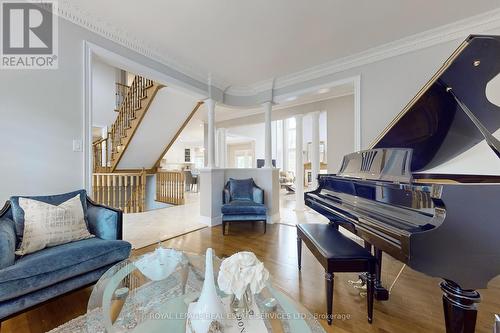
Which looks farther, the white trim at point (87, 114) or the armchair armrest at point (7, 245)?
the white trim at point (87, 114)

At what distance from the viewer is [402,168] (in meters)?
1.50

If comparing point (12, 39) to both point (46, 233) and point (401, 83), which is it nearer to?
point (46, 233)

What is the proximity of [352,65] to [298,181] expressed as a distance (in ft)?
8.97

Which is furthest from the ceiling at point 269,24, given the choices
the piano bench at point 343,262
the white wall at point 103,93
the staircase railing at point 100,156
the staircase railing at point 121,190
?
the white wall at point 103,93

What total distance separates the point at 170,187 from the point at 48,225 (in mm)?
4103

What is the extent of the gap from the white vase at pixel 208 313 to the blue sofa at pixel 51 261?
118 centimetres

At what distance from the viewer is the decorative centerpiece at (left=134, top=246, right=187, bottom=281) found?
1.29 m

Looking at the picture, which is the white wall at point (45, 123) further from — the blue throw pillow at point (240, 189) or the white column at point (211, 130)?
the blue throw pillow at point (240, 189)

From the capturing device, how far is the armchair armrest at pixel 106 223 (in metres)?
1.84

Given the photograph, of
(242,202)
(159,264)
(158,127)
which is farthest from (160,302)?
(158,127)

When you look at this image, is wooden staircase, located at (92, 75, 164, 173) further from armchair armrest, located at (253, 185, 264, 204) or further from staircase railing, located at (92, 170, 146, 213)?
armchair armrest, located at (253, 185, 264, 204)

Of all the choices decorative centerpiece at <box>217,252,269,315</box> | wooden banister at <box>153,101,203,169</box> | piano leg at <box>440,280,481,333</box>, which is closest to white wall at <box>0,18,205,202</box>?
decorative centerpiece at <box>217,252,269,315</box>

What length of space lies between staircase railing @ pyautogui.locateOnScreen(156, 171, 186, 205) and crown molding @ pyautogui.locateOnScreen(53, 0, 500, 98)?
2813 millimetres

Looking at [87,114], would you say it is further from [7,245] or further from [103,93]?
[103,93]
